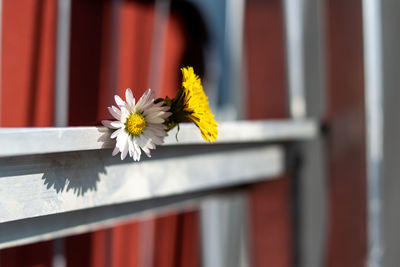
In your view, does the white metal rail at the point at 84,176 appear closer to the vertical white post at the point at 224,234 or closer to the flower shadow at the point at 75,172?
the flower shadow at the point at 75,172

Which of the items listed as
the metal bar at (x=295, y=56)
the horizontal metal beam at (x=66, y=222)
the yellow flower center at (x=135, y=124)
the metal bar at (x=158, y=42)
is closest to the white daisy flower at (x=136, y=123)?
the yellow flower center at (x=135, y=124)

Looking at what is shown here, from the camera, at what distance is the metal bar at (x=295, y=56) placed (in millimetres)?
1247

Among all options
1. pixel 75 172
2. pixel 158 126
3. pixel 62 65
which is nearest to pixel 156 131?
pixel 158 126

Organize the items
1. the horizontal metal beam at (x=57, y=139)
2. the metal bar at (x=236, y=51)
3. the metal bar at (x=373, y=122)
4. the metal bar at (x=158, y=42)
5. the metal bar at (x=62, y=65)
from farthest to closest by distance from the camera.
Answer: the metal bar at (x=236, y=51)
the metal bar at (x=373, y=122)
the metal bar at (x=158, y=42)
the metal bar at (x=62, y=65)
the horizontal metal beam at (x=57, y=139)

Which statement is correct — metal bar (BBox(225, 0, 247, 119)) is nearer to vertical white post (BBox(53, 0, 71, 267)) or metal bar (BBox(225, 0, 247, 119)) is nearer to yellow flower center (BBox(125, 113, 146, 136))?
vertical white post (BBox(53, 0, 71, 267))

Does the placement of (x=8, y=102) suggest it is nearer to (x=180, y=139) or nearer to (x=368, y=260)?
(x=180, y=139)

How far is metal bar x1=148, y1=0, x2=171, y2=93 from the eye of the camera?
1.05 metres

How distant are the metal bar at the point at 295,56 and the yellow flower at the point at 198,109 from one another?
77 centimetres

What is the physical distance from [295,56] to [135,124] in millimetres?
863

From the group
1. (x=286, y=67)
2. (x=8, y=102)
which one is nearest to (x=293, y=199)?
(x=286, y=67)

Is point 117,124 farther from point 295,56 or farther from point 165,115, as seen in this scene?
point 295,56

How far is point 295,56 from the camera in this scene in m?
1.26

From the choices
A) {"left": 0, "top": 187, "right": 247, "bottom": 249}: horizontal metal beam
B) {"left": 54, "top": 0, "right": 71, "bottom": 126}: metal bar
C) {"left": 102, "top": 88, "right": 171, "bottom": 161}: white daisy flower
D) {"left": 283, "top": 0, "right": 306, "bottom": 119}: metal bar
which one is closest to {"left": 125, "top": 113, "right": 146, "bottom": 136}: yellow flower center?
{"left": 102, "top": 88, "right": 171, "bottom": 161}: white daisy flower

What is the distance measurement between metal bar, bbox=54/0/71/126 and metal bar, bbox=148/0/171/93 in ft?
0.89
